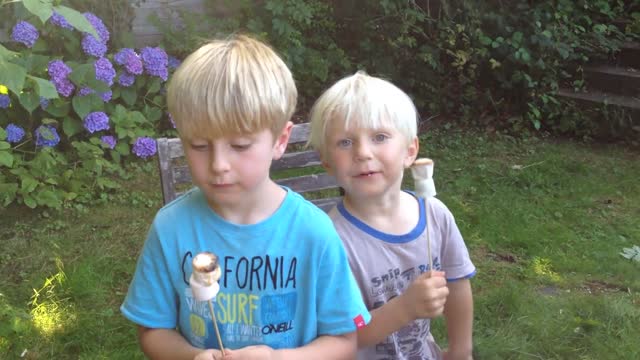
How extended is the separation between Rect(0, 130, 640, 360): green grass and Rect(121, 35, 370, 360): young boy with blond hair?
1601 mm

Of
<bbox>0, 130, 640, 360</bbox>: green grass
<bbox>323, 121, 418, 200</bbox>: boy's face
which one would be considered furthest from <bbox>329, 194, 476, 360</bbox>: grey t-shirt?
<bbox>0, 130, 640, 360</bbox>: green grass

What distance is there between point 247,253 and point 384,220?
52 centimetres

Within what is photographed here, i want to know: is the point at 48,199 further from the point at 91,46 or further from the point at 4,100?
the point at 91,46

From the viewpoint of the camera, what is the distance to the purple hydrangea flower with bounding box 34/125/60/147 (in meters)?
4.39

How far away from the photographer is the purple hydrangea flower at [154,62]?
5.10m

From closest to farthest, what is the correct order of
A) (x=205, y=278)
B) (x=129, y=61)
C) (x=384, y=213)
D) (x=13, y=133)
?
(x=205, y=278)
(x=384, y=213)
(x=13, y=133)
(x=129, y=61)

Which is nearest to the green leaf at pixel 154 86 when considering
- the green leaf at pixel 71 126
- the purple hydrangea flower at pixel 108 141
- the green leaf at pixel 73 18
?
the purple hydrangea flower at pixel 108 141

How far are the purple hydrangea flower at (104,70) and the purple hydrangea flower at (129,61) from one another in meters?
0.24

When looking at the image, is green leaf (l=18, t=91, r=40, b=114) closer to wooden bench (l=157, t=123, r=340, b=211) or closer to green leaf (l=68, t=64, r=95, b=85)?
green leaf (l=68, t=64, r=95, b=85)

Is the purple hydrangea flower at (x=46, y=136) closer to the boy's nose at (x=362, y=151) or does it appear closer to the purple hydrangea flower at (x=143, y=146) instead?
the purple hydrangea flower at (x=143, y=146)

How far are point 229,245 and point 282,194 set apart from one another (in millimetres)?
170

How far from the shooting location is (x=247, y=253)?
1.49 metres

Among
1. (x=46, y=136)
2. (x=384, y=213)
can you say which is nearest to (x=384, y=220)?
(x=384, y=213)

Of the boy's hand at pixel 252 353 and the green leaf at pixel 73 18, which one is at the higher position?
the green leaf at pixel 73 18
